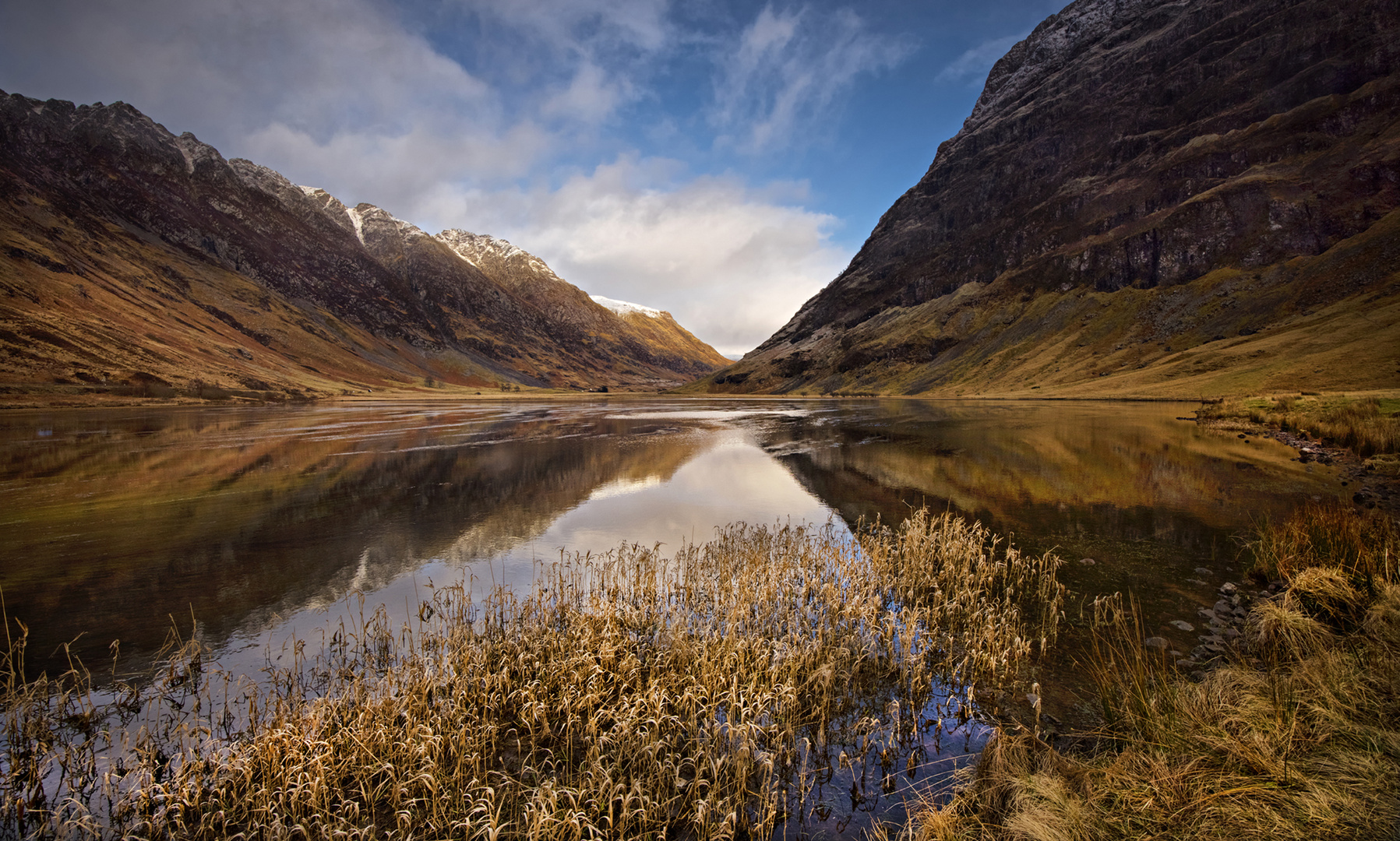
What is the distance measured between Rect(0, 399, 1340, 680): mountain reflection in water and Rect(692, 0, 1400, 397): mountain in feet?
201

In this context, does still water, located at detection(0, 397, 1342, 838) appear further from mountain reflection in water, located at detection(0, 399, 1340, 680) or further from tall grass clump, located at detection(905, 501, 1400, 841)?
tall grass clump, located at detection(905, 501, 1400, 841)

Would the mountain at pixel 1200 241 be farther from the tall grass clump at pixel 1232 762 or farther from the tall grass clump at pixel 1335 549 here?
the tall grass clump at pixel 1232 762

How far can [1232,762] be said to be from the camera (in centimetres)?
473

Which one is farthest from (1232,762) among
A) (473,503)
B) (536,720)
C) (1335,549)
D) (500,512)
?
(473,503)

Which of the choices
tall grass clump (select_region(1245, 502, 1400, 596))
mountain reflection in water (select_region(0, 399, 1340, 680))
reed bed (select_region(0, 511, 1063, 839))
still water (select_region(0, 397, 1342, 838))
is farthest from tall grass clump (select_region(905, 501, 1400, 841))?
mountain reflection in water (select_region(0, 399, 1340, 680))

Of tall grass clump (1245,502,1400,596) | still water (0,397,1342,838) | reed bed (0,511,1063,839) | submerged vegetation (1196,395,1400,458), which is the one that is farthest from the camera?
submerged vegetation (1196,395,1400,458)

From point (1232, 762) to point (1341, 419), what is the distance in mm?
38110

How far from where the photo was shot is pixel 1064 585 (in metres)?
13.1

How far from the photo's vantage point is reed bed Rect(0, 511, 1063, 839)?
5805mm

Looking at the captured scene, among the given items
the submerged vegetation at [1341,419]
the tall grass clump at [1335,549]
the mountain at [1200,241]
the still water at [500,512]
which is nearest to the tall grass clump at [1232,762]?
the still water at [500,512]

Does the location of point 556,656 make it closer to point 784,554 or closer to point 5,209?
point 784,554

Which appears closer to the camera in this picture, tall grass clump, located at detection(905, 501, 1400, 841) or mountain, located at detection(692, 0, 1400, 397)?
tall grass clump, located at detection(905, 501, 1400, 841)

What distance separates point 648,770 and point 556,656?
3059 millimetres

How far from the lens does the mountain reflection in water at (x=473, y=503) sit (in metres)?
13.4
